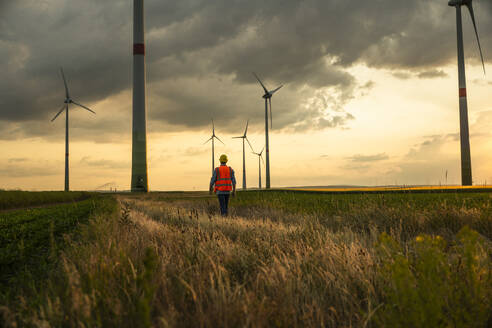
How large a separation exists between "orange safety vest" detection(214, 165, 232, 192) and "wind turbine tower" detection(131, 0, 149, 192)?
38411 millimetres

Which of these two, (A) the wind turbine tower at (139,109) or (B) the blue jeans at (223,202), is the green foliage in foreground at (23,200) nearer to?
(A) the wind turbine tower at (139,109)

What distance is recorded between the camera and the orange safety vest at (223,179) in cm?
1608

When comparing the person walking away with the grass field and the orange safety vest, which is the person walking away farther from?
the grass field

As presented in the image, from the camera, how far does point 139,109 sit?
5166cm

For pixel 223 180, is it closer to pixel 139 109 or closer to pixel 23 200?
pixel 23 200

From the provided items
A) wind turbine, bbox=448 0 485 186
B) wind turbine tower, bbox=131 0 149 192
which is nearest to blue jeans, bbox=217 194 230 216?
wind turbine tower, bbox=131 0 149 192

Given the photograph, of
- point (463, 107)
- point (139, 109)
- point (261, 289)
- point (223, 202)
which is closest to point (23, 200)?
point (139, 109)

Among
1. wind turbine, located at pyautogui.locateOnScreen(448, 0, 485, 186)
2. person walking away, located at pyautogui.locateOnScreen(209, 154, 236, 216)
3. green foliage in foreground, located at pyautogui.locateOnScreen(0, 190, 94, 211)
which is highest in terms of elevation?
wind turbine, located at pyautogui.locateOnScreen(448, 0, 485, 186)

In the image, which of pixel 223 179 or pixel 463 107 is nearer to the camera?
pixel 223 179

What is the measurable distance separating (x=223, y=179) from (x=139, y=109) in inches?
1539

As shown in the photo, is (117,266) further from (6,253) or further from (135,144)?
(135,144)

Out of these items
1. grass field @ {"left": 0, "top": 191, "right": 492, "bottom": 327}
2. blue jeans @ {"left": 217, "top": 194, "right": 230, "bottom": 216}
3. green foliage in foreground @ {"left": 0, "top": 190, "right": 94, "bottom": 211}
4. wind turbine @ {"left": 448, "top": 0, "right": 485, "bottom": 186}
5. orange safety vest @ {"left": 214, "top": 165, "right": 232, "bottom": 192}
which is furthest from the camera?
wind turbine @ {"left": 448, "top": 0, "right": 485, "bottom": 186}

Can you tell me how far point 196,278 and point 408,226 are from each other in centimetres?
783

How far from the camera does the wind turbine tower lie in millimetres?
50656
